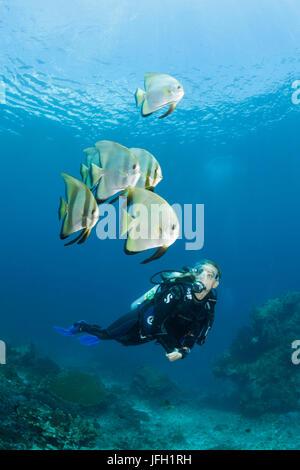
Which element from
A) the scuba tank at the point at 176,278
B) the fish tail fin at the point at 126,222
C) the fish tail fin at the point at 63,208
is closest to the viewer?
the fish tail fin at the point at 126,222

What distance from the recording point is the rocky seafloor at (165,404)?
5707 millimetres

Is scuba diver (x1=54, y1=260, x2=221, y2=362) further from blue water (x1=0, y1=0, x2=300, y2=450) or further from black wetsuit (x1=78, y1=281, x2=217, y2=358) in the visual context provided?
blue water (x1=0, y1=0, x2=300, y2=450)

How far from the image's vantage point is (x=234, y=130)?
93.9 ft

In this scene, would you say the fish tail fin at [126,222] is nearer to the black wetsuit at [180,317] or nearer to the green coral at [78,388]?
the black wetsuit at [180,317]

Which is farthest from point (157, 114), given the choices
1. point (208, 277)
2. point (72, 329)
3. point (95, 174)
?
point (95, 174)

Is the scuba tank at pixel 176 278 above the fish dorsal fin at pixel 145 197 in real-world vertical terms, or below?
above

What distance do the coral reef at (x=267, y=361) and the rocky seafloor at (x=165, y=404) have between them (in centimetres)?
3

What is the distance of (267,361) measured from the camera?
1105 cm

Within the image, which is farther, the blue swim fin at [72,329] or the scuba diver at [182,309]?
the blue swim fin at [72,329]

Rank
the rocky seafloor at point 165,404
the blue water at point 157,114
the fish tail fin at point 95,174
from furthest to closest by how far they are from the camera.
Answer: the blue water at point 157,114 < the rocky seafloor at point 165,404 < the fish tail fin at point 95,174

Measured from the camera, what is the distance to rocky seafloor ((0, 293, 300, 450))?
5707 mm

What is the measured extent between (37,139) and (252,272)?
8819 centimetres

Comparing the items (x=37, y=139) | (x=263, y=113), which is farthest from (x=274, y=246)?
(x=37, y=139)

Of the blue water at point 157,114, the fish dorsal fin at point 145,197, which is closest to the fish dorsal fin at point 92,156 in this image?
the fish dorsal fin at point 145,197
